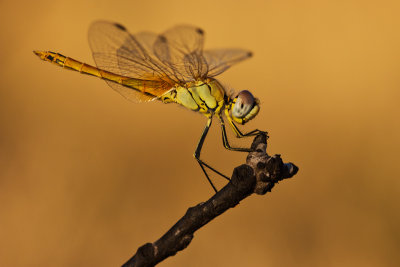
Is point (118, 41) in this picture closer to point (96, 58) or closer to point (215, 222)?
point (96, 58)

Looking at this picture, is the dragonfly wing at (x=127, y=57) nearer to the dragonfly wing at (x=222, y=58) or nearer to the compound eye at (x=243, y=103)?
the dragonfly wing at (x=222, y=58)

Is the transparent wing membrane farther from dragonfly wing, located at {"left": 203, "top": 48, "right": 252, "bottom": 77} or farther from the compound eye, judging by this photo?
the compound eye

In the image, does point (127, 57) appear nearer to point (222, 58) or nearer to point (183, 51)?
point (183, 51)

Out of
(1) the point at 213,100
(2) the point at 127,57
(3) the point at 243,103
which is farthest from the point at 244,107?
(2) the point at 127,57

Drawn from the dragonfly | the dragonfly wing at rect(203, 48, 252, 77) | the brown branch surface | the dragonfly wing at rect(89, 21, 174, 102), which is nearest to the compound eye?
the dragonfly

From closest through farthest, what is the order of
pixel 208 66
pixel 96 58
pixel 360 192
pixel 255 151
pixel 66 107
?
pixel 255 151 < pixel 208 66 < pixel 96 58 < pixel 360 192 < pixel 66 107

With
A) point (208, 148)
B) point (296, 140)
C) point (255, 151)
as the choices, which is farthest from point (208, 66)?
point (296, 140)
